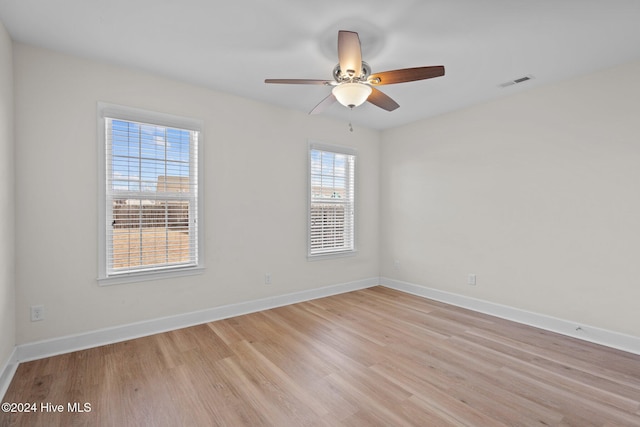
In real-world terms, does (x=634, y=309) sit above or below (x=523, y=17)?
below

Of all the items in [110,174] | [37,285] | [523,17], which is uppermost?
[523,17]

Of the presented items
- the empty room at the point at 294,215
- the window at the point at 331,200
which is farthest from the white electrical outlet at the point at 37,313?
the window at the point at 331,200

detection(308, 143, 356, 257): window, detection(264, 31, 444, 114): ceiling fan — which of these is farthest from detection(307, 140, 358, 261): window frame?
detection(264, 31, 444, 114): ceiling fan

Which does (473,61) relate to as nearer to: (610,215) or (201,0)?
(610,215)

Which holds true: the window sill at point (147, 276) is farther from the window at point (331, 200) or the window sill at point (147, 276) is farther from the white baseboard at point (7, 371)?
the window at point (331, 200)

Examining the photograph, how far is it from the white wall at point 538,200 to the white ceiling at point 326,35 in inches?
17.2

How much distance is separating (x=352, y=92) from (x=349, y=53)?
295mm

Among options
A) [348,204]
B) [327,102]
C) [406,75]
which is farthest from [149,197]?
[348,204]

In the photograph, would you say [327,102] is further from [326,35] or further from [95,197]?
[95,197]

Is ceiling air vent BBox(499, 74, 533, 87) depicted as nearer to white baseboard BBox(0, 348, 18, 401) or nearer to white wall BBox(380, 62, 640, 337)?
white wall BBox(380, 62, 640, 337)

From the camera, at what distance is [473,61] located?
2719 mm

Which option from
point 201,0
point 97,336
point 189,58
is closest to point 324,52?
point 201,0

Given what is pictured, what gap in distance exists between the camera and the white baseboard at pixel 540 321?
2752 millimetres

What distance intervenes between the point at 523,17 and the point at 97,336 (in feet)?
14.1
